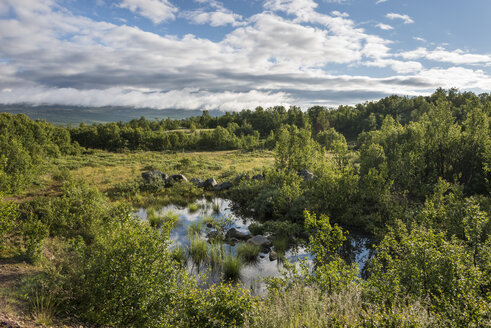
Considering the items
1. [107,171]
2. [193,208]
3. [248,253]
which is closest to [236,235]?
[248,253]

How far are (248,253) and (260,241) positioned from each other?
1.63 meters

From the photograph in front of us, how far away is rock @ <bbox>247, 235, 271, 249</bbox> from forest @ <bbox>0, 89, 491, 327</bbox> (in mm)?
244

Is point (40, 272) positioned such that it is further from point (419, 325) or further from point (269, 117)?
point (269, 117)

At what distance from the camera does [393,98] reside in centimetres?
8600

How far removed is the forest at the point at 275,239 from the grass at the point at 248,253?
0.37 feet

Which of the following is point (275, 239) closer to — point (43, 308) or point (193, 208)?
point (193, 208)

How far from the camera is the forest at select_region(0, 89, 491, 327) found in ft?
19.5

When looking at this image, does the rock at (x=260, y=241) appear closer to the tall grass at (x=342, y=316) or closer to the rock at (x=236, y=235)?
the rock at (x=236, y=235)

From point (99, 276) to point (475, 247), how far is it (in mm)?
10456

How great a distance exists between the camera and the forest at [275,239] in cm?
593

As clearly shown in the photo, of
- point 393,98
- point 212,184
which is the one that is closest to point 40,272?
point 212,184

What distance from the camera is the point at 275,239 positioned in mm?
15578

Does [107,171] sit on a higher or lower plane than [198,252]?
higher

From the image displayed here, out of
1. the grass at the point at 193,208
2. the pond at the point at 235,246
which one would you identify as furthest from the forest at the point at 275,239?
the grass at the point at 193,208
